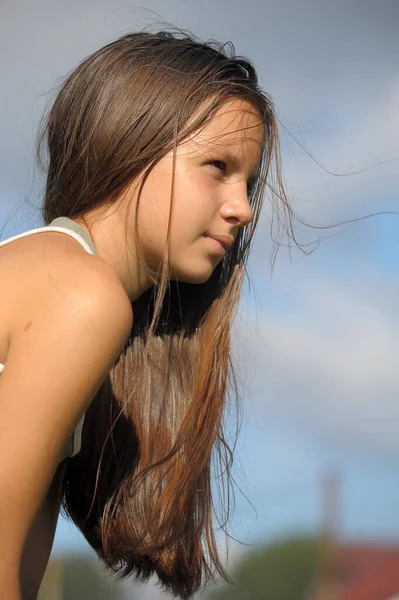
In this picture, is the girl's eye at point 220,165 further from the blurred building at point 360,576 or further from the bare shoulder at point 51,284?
the blurred building at point 360,576

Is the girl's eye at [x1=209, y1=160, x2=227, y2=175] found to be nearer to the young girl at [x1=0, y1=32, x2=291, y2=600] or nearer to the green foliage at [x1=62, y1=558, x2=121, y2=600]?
the young girl at [x1=0, y1=32, x2=291, y2=600]

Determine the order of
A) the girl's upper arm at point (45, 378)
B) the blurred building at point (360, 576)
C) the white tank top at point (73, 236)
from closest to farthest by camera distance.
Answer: the girl's upper arm at point (45, 378)
the white tank top at point (73, 236)
the blurred building at point (360, 576)

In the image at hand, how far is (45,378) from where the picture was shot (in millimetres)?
1305

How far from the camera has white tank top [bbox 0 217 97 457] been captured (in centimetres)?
152

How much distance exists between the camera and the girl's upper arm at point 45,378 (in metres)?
1.29

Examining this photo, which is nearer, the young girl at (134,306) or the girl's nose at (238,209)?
the young girl at (134,306)

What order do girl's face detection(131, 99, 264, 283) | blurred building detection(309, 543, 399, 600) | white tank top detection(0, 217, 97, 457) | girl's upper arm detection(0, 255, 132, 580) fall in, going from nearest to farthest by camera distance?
girl's upper arm detection(0, 255, 132, 580), white tank top detection(0, 217, 97, 457), girl's face detection(131, 99, 264, 283), blurred building detection(309, 543, 399, 600)

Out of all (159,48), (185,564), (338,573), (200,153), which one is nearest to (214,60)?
(159,48)

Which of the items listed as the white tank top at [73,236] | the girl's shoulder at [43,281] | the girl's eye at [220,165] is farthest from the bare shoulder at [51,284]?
the girl's eye at [220,165]

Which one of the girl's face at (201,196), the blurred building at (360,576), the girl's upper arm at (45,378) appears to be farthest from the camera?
the blurred building at (360,576)

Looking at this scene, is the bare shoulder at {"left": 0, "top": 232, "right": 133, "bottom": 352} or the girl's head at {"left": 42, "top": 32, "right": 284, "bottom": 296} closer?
the bare shoulder at {"left": 0, "top": 232, "right": 133, "bottom": 352}

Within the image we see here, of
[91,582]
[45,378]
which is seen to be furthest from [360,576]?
[45,378]

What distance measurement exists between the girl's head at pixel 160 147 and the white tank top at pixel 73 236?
61mm

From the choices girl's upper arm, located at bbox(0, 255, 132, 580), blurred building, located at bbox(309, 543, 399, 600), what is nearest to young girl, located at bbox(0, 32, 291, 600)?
girl's upper arm, located at bbox(0, 255, 132, 580)
